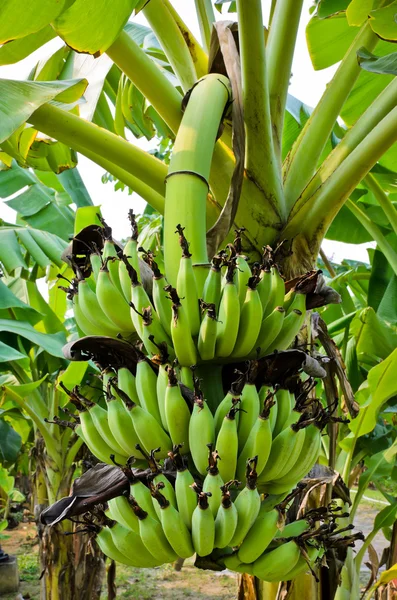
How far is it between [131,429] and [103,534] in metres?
0.17

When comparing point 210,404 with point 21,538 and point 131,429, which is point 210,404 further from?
point 21,538

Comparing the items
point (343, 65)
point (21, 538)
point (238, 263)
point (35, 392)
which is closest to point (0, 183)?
point (35, 392)

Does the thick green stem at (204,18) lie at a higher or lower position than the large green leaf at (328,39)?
lower

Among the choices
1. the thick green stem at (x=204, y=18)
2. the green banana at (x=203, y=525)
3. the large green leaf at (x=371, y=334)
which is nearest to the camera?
the green banana at (x=203, y=525)

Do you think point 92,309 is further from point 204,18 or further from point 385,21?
point 204,18

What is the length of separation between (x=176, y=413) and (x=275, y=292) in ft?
0.85

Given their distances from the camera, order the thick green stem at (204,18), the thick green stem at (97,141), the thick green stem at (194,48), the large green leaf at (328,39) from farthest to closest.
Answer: the large green leaf at (328,39)
the thick green stem at (204,18)
the thick green stem at (194,48)
the thick green stem at (97,141)

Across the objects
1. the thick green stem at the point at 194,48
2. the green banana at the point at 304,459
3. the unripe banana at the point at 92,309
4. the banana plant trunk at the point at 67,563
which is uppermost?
the thick green stem at the point at 194,48

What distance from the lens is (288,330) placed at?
0.92 m

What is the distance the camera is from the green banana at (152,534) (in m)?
0.76

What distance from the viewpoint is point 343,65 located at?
3.99 ft

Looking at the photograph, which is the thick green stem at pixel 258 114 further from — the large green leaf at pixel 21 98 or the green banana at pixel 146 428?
the green banana at pixel 146 428

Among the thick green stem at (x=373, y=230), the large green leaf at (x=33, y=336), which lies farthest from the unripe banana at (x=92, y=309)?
the large green leaf at (x=33, y=336)

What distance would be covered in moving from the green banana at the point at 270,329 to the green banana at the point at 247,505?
0.69ft
